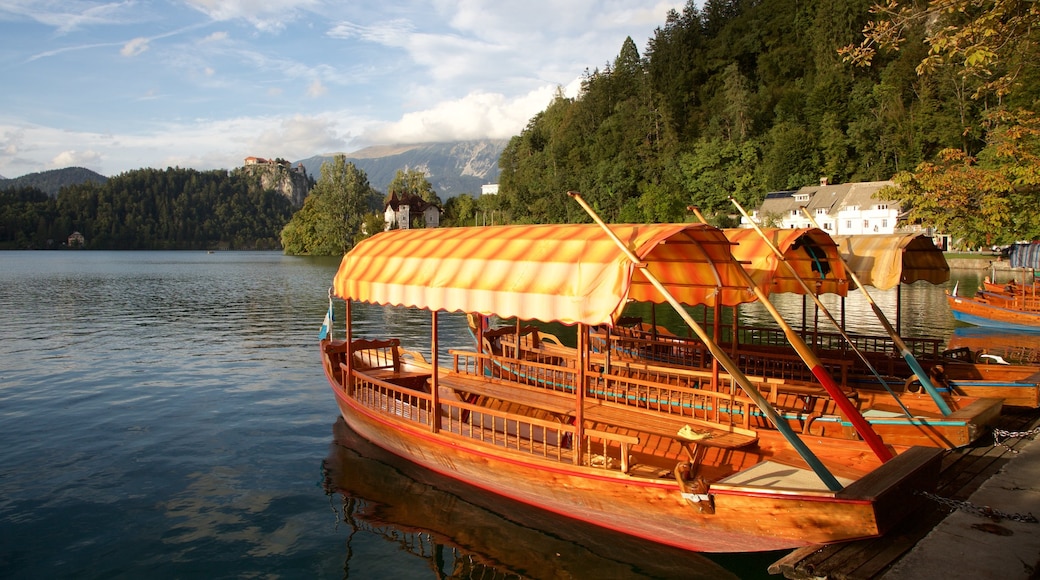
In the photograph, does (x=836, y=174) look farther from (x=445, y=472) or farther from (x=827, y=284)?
(x=445, y=472)

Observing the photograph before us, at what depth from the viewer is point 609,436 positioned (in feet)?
27.5

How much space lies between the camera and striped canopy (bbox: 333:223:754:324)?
7.71 metres

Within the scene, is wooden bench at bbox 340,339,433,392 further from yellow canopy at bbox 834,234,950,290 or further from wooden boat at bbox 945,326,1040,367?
wooden boat at bbox 945,326,1040,367

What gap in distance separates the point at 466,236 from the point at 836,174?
7479cm

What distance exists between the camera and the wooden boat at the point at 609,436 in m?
7.23

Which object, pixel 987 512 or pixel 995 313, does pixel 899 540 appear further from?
pixel 995 313

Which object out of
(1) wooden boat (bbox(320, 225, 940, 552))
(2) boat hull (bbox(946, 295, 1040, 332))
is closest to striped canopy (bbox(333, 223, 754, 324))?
(1) wooden boat (bbox(320, 225, 940, 552))

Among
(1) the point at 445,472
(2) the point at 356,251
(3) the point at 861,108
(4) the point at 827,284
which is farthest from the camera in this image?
(3) the point at 861,108

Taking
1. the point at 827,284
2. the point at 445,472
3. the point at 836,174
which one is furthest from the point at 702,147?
the point at 445,472

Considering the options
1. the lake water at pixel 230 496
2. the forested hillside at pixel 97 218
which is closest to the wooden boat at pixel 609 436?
the lake water at pixel 230 496

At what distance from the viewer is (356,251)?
39.6 feet

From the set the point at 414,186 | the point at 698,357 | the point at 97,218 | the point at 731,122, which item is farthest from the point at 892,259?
the point at 97,218

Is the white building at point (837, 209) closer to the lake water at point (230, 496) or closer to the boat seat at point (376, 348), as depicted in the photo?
the boat seat at point (376, 348)

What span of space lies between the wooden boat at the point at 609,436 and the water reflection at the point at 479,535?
0.84ft
